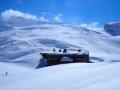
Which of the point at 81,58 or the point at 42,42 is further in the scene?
the point at 42,42

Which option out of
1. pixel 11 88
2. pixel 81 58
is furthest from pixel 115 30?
pixel 11 88

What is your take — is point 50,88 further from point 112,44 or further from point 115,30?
point 115,30

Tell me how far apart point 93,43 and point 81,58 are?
83515mm

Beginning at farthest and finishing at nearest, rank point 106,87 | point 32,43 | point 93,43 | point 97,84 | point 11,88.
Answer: point 93,43, point 32,43, point 11,88, point 97,84, point 106,87

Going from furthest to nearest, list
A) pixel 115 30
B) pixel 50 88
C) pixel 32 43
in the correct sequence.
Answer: pixel 115 30 < pixel 32 43 < pixel 50 88

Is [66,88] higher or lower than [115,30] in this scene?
lower

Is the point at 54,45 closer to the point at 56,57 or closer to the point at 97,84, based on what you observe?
the point at 56,57

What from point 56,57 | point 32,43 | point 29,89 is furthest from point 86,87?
point 32,43

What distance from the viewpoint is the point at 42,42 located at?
96812mm

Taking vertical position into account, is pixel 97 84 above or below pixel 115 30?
below

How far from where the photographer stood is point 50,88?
8664 mm

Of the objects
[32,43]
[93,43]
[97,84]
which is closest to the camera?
[97,84]

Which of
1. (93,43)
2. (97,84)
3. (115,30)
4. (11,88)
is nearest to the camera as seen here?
(97,84)

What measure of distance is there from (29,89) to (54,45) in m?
85.4
